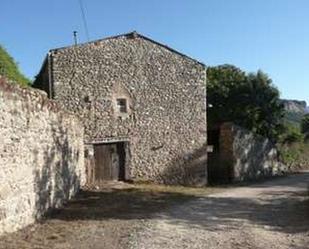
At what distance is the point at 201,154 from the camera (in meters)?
26.7

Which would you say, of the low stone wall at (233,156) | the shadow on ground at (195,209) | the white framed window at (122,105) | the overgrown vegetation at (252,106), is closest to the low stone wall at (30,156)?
the shadow on ground at (195,209)

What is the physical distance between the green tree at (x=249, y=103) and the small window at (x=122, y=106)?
17317 millimetres

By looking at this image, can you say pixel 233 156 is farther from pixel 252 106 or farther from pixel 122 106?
pixel 252 106

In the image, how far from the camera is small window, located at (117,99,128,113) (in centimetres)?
2448

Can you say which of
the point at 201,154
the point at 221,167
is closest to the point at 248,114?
the point at 221,167

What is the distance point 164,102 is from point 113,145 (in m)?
3.12

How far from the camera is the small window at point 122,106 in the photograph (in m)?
24.5

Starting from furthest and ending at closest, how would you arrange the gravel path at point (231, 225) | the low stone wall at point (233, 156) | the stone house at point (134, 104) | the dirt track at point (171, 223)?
1. the low stone wall at point (233, 156)
2. the stone house at point (134, 104)
3. the gravel path at point (231, 225)
4. the dirt track at point (171, 223)

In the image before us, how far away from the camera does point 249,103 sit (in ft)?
138

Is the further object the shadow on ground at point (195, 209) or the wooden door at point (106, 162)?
the wooden door at point (106, 162)

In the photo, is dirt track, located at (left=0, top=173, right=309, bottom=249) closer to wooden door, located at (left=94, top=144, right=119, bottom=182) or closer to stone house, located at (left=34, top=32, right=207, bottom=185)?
wooden door, located at (left=94, top=144, right=119, bottom=182)

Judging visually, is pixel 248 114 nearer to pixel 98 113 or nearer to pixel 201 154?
pixel 201 154

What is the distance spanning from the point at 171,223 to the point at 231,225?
1431 mm

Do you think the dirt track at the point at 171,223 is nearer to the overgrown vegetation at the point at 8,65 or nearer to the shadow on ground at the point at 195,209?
the shadow on ground at the point at 195,209
